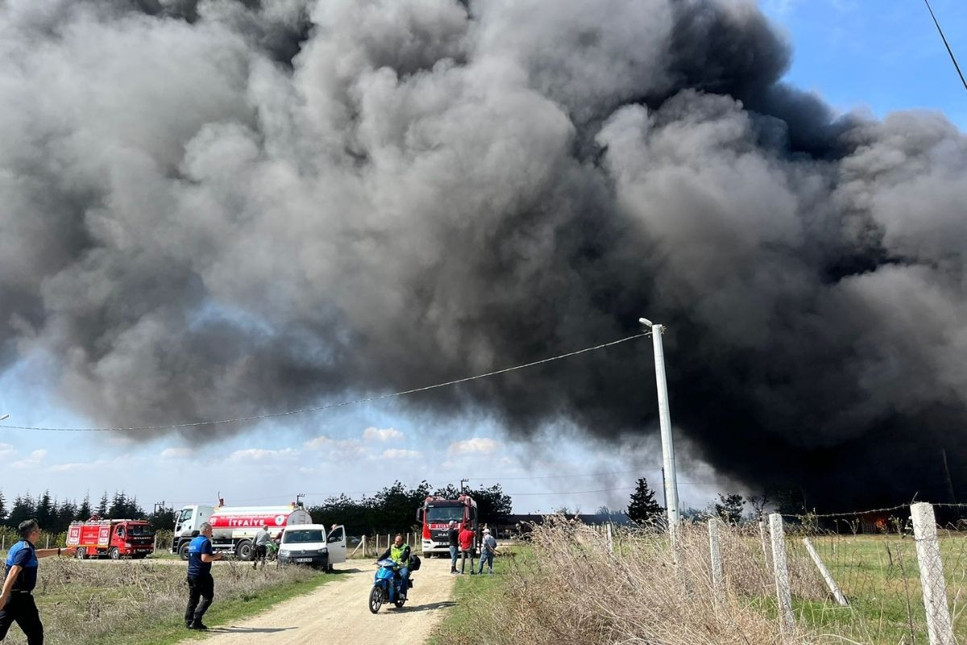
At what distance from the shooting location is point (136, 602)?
45.6 ft

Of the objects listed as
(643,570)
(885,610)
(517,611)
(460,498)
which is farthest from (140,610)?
(460,498)

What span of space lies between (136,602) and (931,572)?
14.4 meters

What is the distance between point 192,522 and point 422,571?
21182 mm

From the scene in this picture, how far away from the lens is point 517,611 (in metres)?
8.22

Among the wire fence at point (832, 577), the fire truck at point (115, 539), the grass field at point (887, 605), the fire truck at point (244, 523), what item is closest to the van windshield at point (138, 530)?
the fire truck at point (115, 539)

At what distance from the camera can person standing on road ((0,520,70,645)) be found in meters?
7.67

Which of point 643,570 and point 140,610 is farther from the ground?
point 643,570

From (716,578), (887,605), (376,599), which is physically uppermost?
(716,578)

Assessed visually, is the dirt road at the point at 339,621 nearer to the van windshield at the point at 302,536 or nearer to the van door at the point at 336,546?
the van windshield at the point at 302,536

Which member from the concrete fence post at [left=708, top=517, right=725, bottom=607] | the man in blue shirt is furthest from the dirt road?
the concrete fence post at [left=708, top=517, right=725, bottom=607]

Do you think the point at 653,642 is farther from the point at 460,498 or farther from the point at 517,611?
the point at 460,498

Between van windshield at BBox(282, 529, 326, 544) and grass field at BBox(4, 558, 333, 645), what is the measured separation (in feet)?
6.99

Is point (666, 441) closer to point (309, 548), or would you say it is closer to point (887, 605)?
point (887, 605)

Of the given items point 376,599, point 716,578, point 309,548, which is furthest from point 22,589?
point 309,548
